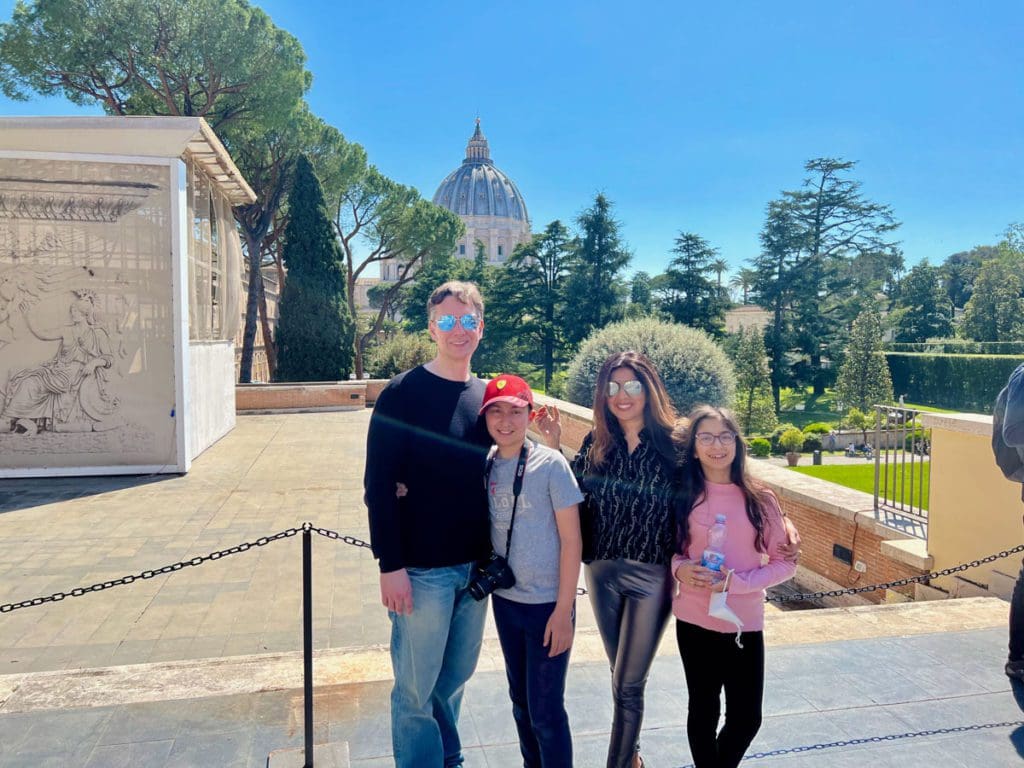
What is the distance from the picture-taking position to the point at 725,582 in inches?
78.4

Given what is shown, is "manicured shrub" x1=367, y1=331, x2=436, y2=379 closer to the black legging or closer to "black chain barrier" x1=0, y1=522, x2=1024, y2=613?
"black chain barrier" x1=0, y1=522, x2=1024, y2=613

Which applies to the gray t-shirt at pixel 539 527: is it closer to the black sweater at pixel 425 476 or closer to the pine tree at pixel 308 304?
the black sweater at pixel 425 476

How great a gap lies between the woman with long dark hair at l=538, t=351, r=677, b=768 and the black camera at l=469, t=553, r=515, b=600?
0.99 ft

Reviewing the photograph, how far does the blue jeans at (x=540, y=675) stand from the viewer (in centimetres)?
193

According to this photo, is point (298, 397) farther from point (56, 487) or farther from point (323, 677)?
point (323, 677)

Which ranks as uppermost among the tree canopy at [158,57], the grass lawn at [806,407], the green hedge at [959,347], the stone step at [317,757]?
the tree canopy at [158,57]

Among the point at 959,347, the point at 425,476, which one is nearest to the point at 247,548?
the point at 425,476

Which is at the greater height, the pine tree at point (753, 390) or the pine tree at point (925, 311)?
the pine tree at point (925, 311)

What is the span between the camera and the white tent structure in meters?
8.03

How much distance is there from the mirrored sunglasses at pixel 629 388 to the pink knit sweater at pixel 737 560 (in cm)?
37

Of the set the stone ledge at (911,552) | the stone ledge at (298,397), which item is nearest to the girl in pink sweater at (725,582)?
the stone ledge at (911,552)

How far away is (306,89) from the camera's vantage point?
60.3 feet

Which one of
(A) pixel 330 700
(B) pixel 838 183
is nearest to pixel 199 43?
(A) pixel 330 700

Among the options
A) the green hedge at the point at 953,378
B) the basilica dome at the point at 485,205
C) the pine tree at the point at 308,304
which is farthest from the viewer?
the basilica dome at the point at 485,205
